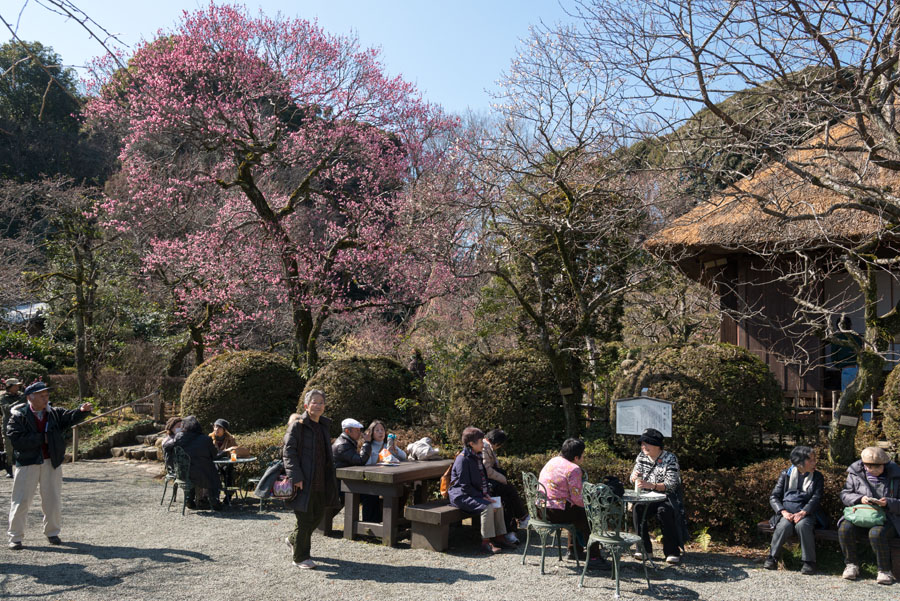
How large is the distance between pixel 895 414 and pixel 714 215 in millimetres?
4954

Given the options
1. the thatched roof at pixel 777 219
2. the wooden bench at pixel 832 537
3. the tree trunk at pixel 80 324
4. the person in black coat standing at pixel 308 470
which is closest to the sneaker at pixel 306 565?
the person in black coat standing at pixel 308 470

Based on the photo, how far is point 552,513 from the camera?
21.1ft

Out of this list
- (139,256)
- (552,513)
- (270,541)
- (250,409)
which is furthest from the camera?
(139,256)

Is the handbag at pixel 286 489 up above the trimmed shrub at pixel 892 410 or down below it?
below

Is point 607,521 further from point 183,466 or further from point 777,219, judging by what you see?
point 777,219

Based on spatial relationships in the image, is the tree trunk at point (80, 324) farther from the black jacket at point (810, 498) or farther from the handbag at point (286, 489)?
the black jacket at point (810, 498)

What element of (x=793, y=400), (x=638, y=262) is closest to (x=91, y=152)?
(x=638, y=262)

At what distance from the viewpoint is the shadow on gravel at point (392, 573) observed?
603 centimetres

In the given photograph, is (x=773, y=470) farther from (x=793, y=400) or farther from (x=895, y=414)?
(x=793, y=400)

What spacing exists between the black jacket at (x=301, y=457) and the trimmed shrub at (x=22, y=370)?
15.9 meters

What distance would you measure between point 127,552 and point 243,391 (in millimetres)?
6707

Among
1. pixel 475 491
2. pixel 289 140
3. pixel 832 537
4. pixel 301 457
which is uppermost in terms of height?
pixel 289 140

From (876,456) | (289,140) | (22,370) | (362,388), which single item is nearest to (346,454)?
(362,388)

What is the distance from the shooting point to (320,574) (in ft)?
20.2
